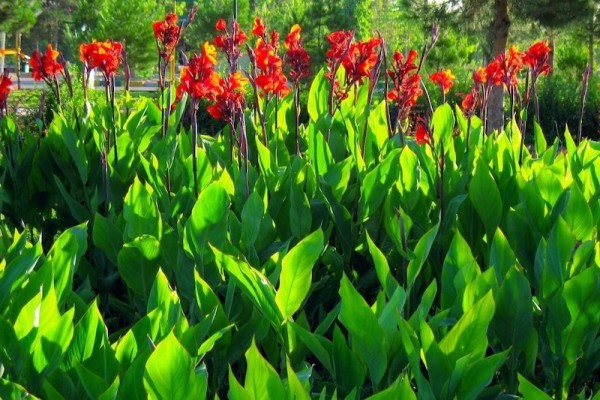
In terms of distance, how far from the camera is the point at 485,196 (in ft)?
7.41

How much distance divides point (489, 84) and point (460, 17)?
1176cm

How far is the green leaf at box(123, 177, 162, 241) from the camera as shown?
6.95 ft

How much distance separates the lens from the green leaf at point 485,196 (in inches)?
88.2

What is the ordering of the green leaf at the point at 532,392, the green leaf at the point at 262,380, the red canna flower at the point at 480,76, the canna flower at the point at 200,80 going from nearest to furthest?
1. the green leaf at the point at 262,380
2. the green leaf at the point at 532,392
3. the canna flower at the point at 200,80
4. the red canna flower at the point at 480,76

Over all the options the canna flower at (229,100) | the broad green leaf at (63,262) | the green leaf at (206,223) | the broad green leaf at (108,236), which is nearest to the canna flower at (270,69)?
the canna flower at (229,100)

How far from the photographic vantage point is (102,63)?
309 centimetres

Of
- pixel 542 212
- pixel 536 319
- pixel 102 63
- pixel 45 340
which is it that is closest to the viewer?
pixel 45 340

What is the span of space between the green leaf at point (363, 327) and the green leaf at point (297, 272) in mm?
181

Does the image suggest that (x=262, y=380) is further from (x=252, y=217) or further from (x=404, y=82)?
(x=404, y=82)

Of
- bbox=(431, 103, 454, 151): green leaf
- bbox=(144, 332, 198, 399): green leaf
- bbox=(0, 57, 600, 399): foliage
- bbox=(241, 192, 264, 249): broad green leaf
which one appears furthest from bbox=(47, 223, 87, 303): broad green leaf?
bbox=(431, 103, 454, 151): green leaf

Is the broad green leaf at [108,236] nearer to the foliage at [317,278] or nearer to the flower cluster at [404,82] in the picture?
the foliage at [317,278]

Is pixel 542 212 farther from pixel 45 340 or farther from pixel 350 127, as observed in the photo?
pixel 45 340

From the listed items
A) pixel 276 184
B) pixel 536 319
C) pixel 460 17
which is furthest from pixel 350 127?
pixel 460 17

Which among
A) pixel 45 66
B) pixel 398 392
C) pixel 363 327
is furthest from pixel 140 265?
pixel 45 66
